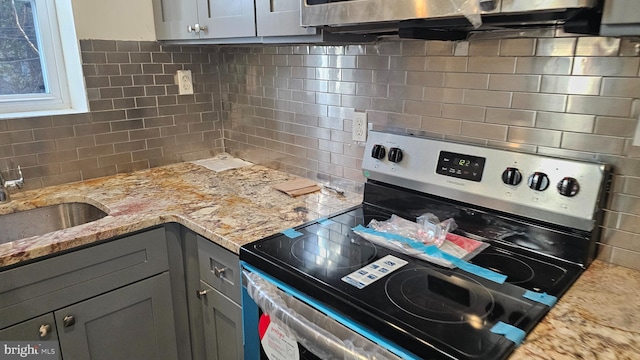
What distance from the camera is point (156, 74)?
1.98 metres

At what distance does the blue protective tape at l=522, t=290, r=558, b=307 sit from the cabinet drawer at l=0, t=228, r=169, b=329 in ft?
3.76

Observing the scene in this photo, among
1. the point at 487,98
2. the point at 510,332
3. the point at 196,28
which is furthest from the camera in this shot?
the point at 196,28

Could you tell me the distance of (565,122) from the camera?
1.11m

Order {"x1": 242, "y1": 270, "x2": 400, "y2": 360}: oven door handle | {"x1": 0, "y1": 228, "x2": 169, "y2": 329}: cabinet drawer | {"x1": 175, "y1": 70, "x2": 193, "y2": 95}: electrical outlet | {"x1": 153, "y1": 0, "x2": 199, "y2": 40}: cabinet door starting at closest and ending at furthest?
1. {"x1": 242, "y1": 270, "x2": 400, "y2": 360}: oven door handle
2. {"x1": 0, "y1": 228, "x2": 169, "y2": 329}: cabinet drawer
3. {"x1": 153, "y1": 0, "x2": 199, "y2": 40}: cabinet door
4. {"x1": 175, "y1": 70, "x2": 193, "y2": 95}: electrical outlet

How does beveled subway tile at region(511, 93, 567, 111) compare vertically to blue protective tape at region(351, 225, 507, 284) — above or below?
above

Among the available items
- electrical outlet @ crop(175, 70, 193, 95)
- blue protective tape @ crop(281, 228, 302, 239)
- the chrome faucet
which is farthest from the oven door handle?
electrical outlet @ crop(175, 70, 193, 95)

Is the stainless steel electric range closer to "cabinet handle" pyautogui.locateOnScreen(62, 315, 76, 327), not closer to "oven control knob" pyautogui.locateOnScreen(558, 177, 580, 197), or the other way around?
"oven control knob" pyautogui.locateOnScreen(558, 177, 580, 197)

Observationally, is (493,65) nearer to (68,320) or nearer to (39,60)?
(68,320)

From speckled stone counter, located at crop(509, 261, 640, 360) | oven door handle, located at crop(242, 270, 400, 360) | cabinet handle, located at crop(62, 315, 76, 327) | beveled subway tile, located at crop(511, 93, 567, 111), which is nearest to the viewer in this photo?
speckled stone counter, located at crop(509, 261, 640, 360)

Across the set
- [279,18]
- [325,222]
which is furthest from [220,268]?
[279,18]

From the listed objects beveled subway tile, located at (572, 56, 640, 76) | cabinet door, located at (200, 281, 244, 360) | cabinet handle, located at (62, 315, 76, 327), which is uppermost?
beveled subway tile, located at (572, 56, 640, 76)

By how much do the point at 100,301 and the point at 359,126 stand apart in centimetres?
107

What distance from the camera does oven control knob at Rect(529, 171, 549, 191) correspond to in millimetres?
1109

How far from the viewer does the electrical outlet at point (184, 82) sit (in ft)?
6.70
